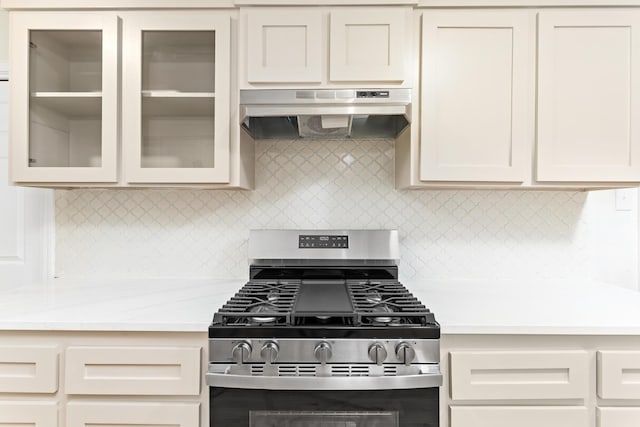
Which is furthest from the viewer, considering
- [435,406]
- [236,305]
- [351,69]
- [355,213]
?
[355,213]

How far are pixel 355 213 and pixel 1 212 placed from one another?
5.45 ft

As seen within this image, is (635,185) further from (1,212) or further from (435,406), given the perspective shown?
(1,212)

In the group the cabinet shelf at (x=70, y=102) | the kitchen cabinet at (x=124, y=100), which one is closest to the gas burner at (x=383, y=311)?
the kitchen cabinet at (x=124, y=100)

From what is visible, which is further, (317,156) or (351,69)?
(317,156)

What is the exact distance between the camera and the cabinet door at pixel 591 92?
1592mm

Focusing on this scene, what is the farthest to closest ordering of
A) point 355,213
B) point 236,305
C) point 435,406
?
point 355,213 < point 236,305 < point 435,406

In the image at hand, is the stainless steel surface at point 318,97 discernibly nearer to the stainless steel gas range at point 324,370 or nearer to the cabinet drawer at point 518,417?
the stainless steel gas range at point 324,370

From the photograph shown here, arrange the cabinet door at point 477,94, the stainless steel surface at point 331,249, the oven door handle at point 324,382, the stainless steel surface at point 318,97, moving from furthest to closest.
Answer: the stainless steel surface at point 331,249
the cabinet door at point 477,94
the stainless steel surface at point 318,97
the oven door handle at point 324,382

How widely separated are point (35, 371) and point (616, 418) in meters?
1.73

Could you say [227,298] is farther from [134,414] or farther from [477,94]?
[477,94]

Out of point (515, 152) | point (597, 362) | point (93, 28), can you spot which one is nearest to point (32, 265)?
point (93, 28)

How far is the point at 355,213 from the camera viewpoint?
197 cm

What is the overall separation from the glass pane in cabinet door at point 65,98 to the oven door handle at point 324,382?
3.27 feet

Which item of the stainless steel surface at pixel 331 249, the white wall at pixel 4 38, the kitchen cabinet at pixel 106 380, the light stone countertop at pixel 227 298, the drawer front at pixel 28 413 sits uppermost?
the white wall at pixel 4 38
